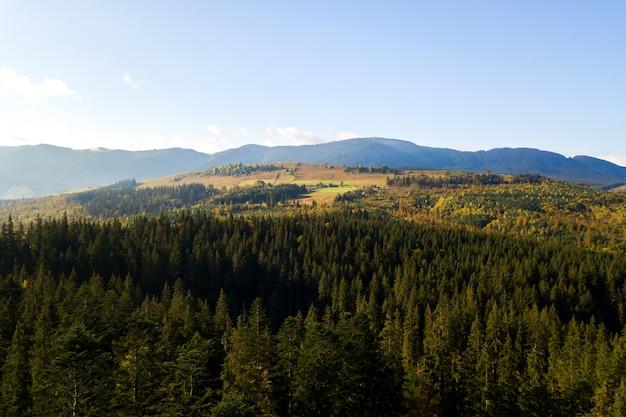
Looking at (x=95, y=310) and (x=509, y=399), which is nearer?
(x=509, y=399)

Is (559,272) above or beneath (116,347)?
beneath

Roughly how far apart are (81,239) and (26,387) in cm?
10100

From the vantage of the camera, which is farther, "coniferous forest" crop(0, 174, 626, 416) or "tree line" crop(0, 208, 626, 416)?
"tree line" crop(0, 208, 626, 416)

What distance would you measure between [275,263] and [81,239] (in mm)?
64866

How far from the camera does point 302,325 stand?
191ft

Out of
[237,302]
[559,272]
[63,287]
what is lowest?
[237,302]

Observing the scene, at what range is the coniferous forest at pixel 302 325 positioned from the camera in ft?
136

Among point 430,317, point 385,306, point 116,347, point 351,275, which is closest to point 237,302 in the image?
point 351,275

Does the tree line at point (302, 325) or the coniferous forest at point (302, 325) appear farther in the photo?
the tree line at point (302, 325)

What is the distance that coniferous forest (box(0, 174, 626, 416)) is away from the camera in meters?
41.6

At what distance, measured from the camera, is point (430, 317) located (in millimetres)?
96875

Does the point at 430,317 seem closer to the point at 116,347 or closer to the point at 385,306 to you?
the point at 385,306

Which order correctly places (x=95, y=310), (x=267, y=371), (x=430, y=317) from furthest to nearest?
(x=430, y=317) < (x=95, y=310) < (x=267, y=371)

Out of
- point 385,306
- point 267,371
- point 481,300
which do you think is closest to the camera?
point 267,371
